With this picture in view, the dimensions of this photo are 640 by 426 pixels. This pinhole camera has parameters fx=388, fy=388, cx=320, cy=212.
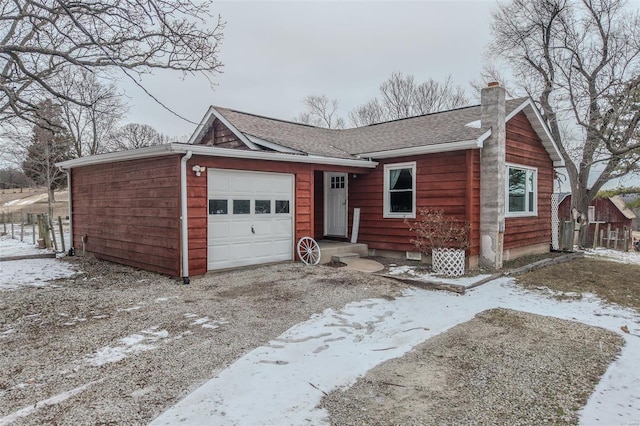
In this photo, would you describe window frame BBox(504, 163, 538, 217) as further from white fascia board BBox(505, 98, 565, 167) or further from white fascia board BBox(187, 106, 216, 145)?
white fascia board BBox(187, 106, 216, 145)

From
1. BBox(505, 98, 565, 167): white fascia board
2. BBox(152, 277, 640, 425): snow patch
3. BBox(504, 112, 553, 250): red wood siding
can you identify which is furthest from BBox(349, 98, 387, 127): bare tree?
BBox(152, 277, 640, 425): snow patch

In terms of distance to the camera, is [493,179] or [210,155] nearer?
[210,155]

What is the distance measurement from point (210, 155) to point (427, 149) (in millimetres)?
4828

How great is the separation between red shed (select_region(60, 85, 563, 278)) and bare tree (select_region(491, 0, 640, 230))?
5.05 metres

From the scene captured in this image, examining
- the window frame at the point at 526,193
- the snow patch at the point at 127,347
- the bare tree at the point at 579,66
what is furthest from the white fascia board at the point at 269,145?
the bare tree at the point at 579,66

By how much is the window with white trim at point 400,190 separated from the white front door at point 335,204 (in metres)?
1.42

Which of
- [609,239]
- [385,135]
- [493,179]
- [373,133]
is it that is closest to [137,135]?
[373,133]

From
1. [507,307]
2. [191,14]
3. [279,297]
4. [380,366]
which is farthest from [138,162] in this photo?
[507,307]

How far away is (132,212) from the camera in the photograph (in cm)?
859

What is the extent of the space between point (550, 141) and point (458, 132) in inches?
142

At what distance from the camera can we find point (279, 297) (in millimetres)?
6129

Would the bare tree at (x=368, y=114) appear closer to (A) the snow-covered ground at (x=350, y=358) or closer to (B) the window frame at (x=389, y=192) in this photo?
(B) the window frame at (x=389, y=192)

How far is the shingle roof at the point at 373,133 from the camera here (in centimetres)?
937

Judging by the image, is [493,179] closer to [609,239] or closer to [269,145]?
[269,145]
